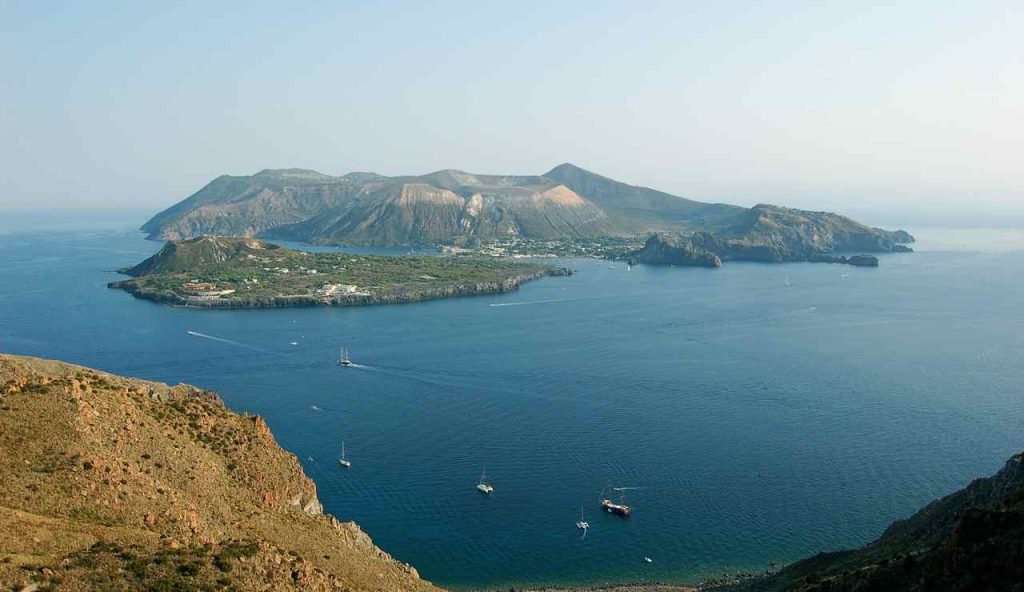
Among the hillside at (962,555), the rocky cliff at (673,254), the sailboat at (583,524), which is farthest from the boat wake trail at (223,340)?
the rocky cliff at (673,254)

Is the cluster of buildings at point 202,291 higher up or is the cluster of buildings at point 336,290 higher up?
the cluster of buildings at point 336,290

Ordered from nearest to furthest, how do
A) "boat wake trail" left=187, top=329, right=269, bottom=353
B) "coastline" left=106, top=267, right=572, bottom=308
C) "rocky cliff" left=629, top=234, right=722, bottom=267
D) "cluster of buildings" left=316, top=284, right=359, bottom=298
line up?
"boat wake trail" left=187, top=329, right=269, bottom=353
"coastline" left=106, top=267, right=572, bottom=308
"cluster of buildings" left=316, top=284, right=359, bottom=298
"rocky cliff" left=629, top=234, right=722, bottom=267

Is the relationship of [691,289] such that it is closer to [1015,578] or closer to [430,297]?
[430,297]

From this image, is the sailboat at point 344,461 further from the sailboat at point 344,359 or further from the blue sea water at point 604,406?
the sailboat at point 344,359

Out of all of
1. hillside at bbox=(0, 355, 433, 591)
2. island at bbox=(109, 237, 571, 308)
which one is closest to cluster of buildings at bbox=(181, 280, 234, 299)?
island at bbox=(109, 237, 571, 308)

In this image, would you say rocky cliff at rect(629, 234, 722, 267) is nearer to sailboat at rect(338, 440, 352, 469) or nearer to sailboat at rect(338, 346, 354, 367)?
sailboat at rect(338, 346, 354, 367)

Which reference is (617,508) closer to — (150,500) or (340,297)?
(150,500)

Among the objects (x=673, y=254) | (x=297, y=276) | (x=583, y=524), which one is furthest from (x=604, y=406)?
(x=673, y=254)

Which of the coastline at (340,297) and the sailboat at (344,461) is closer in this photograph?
the sailboat at (344,461)
